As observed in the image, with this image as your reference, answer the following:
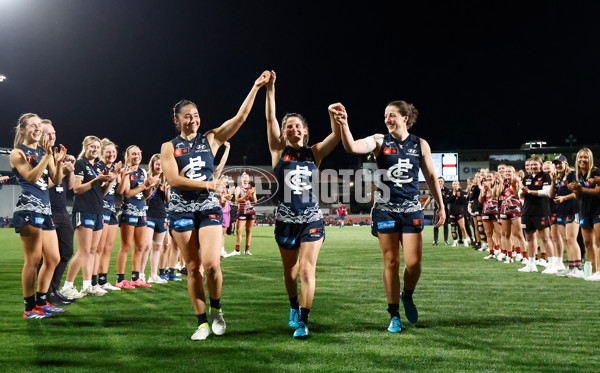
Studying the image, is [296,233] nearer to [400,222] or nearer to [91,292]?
[400,222]

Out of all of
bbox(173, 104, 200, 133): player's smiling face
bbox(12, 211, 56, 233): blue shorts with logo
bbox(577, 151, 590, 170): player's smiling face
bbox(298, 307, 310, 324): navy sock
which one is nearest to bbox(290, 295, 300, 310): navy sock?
bbox(298, 307, 310, 324): navy sock

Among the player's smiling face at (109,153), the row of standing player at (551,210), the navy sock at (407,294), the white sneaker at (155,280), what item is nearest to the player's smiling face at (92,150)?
the player's smiling face at (109,153)

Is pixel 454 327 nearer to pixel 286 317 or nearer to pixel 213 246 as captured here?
pixel 286 317

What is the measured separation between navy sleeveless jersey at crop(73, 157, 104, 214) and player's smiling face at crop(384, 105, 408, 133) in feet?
15.2

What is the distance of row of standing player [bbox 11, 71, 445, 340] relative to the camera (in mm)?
4965

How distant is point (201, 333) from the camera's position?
4.92 metres

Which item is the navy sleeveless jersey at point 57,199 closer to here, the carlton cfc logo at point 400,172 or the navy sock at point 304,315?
the navy sock at point 304,315

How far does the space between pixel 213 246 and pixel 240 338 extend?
3.27 feet

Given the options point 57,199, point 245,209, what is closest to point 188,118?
point 57,199

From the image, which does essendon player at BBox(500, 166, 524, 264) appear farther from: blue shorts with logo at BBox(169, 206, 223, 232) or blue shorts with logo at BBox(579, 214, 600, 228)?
blue shorts with logo at BBox(169, 206, 223, 232)

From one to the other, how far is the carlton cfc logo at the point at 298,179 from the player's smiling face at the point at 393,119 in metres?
1.09

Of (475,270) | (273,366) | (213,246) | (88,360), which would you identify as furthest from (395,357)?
(475,270)

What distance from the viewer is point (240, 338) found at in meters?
5.00

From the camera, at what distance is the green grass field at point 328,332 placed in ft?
13.4
